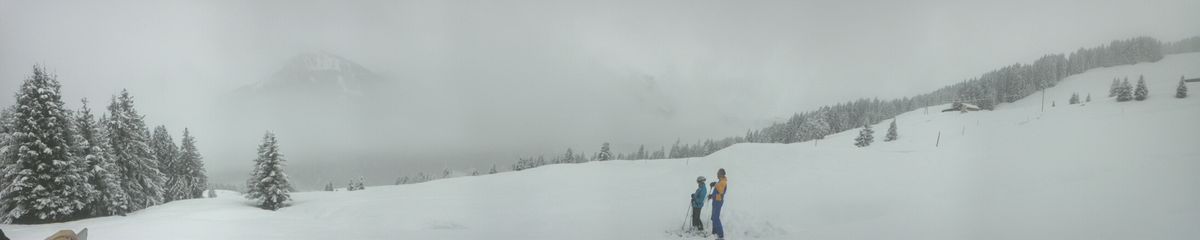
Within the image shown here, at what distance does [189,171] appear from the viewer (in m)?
45.7

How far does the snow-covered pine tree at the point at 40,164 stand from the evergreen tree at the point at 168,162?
88.6 feet

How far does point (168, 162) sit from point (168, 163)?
9 centimetres

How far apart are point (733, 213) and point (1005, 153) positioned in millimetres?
12952

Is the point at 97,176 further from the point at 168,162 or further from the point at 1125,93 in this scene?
the point at 1125,93

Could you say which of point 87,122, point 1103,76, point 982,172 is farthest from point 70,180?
point 1103,76

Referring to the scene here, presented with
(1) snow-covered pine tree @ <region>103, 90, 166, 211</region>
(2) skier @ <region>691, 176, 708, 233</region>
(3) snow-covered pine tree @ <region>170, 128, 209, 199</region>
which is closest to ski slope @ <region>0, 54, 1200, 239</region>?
(2) skier @ <region>691, 176, 708, 233</region>

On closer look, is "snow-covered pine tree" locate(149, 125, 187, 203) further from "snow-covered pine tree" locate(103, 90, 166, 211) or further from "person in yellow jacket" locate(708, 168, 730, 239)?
"person in yellow jacket" locate(708, 168, 730, 239)

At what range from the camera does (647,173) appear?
27750 mm

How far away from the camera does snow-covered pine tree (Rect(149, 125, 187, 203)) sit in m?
42.2

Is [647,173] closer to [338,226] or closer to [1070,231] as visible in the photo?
[338,226]

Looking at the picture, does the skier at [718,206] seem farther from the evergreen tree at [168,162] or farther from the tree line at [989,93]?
the tree line at [989,93]

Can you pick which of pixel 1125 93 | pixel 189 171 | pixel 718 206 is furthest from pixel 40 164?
pixel 1125 93

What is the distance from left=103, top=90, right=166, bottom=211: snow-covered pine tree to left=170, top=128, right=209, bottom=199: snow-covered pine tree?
12.5 meters

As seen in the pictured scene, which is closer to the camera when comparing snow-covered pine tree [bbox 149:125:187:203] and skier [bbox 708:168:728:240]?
skier [bbox 708:168:728:240]
